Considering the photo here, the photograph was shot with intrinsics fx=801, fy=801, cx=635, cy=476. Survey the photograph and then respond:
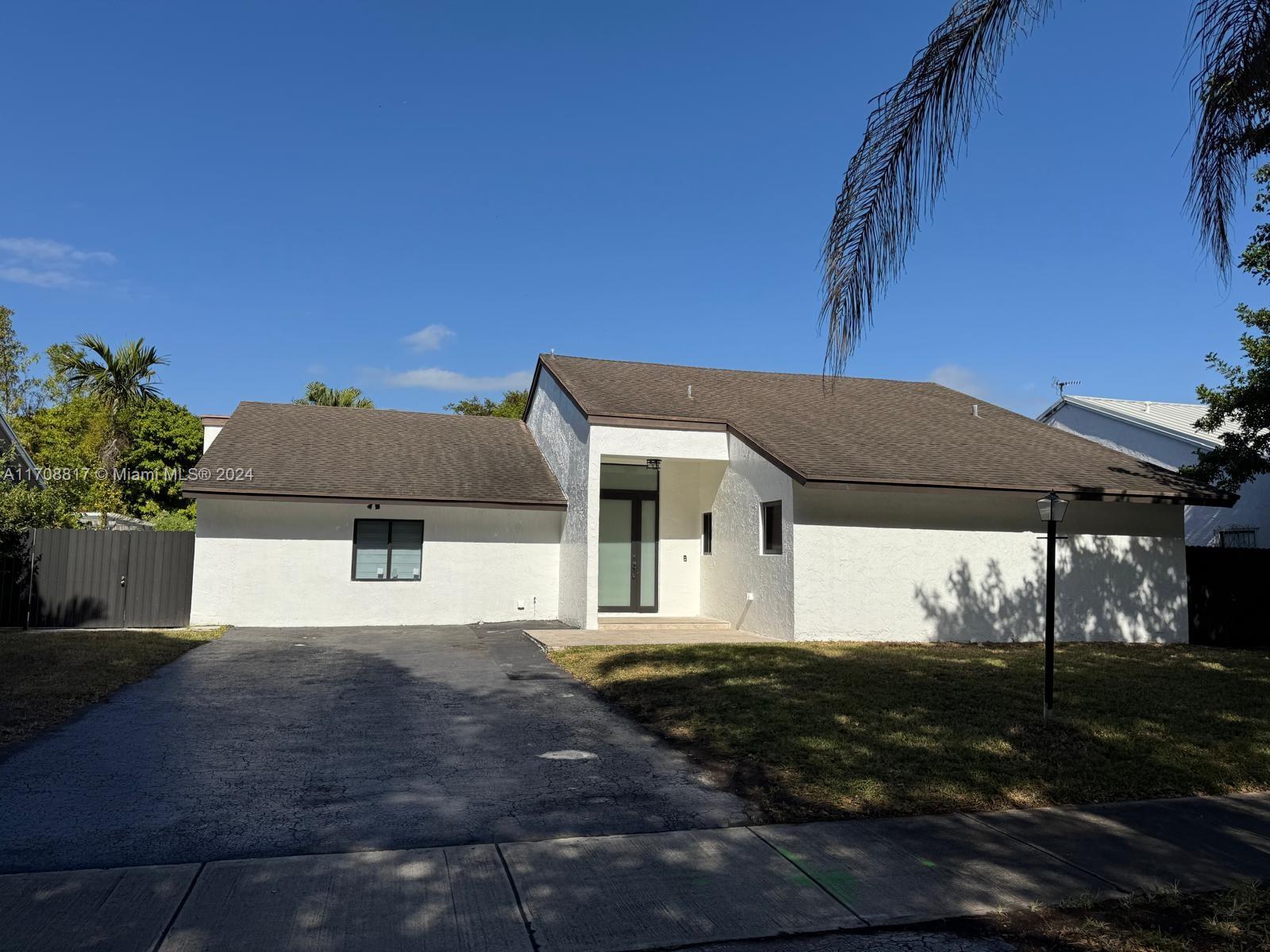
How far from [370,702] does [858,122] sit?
7.41 m

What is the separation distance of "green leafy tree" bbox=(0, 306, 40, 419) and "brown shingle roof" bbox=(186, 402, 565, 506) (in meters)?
26.5

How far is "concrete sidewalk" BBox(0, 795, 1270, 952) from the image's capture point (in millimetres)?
3379

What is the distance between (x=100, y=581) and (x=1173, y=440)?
2496cm

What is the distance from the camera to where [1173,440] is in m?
21.0

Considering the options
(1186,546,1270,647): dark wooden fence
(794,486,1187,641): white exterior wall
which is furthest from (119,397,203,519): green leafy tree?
(1186,546,1270,647): dark wooden fence

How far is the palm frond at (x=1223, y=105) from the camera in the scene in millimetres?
3734

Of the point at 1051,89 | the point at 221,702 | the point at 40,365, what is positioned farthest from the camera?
the point at 40,365

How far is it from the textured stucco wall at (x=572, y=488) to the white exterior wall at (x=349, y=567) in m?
0.73

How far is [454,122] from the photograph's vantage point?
16.4 meters

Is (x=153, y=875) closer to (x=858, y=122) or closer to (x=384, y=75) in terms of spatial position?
(x=858, y=122)

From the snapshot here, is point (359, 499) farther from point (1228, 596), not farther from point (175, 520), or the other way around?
point (175, 520)

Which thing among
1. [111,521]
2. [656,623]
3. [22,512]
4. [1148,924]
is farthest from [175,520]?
[1148,924]

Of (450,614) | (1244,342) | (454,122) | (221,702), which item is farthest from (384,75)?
(1244,342)

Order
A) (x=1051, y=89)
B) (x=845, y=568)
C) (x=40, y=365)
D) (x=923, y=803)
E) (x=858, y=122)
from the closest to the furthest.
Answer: (x=858, y=122) < (x=1051, y=89) < (x=923, y=803) < (x=845, y=568) < (x=40, y=365)
